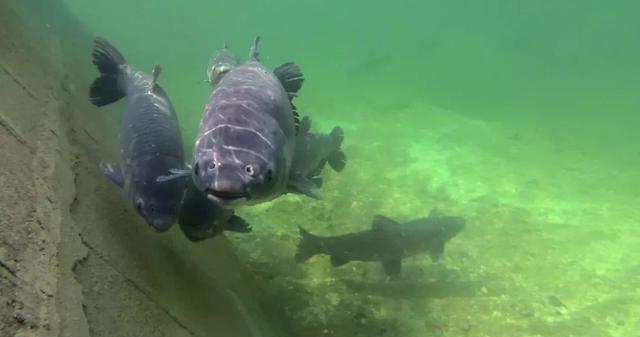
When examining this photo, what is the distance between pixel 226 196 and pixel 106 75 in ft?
11.6

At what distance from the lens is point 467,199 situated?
11.2m

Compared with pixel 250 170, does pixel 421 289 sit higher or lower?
lower

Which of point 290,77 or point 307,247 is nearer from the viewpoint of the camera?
point 290,77

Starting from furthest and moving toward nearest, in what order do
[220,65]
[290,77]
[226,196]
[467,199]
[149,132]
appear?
[467,199] < [220,65] < [290,77] < [149,132] < [226,196]

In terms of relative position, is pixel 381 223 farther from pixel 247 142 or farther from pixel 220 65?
pixel 247 142

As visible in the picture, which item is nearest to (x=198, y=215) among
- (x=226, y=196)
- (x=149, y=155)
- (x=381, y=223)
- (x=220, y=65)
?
(x=149, y=155)

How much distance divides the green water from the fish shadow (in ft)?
0.09

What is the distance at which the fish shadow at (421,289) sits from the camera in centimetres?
695

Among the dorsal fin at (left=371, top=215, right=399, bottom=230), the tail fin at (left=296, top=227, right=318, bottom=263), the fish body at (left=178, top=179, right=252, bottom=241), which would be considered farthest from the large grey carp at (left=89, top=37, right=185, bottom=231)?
the dorsal fin at (left=371, top=215, right=399, bottom=230)

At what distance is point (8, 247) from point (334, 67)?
3638cm

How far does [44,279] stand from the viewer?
2803 mm

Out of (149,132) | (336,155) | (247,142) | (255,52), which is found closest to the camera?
(247,142)

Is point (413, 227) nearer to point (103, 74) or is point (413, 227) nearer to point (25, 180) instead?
point (103, 74)

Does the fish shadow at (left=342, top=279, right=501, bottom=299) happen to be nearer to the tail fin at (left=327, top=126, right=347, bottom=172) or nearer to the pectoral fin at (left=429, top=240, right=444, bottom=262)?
the pectoral fin at (left=429, top=240, right=444, bottom=262)
